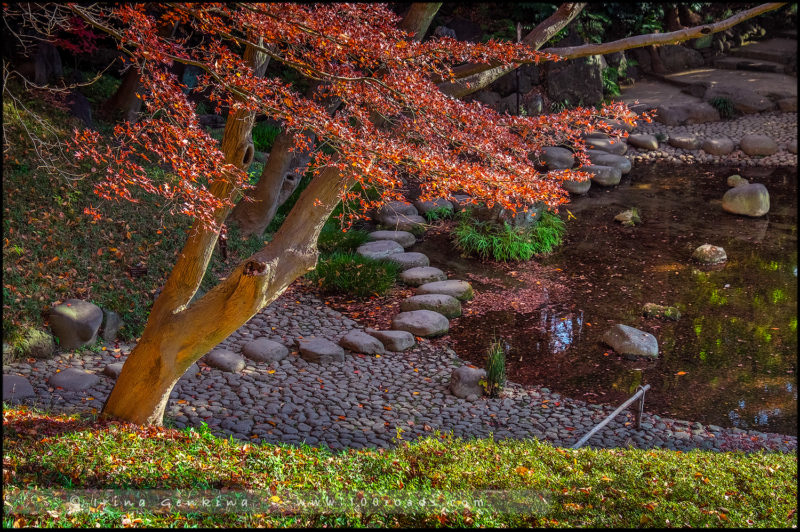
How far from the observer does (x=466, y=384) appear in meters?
5.88

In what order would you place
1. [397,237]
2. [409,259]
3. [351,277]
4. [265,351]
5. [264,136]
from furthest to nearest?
[264,136] → [397,237] → [409,259] → [351,277] → [265,351]

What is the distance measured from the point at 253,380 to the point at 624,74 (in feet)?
52.3

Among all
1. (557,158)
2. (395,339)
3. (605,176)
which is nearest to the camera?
(395,339)

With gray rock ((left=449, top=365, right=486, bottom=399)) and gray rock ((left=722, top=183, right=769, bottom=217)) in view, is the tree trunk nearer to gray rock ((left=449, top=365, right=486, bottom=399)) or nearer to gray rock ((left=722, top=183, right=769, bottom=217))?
gray rock ((left=449, top=365, right=486, bottom=399))

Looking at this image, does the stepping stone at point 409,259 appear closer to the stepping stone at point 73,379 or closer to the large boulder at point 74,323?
the large boulder at point 74,323

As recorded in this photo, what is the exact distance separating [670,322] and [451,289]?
2.45m

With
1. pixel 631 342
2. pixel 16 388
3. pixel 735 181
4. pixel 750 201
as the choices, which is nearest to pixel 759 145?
pixel 735 181

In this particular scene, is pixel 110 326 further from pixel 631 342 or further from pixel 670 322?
pixel 670 322

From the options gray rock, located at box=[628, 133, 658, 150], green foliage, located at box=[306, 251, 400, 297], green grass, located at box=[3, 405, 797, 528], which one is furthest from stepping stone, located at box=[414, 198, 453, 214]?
green grass, located at box=[3, 405, 797, 528]

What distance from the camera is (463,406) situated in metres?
5.69

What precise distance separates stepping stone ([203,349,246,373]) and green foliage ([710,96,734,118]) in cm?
1460

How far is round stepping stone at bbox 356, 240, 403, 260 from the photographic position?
8977mm

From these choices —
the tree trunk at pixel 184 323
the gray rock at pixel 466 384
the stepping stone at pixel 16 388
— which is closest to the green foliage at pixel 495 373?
the gray rock at pixel 466 384

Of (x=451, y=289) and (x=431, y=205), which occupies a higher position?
(x=431, y=205)
